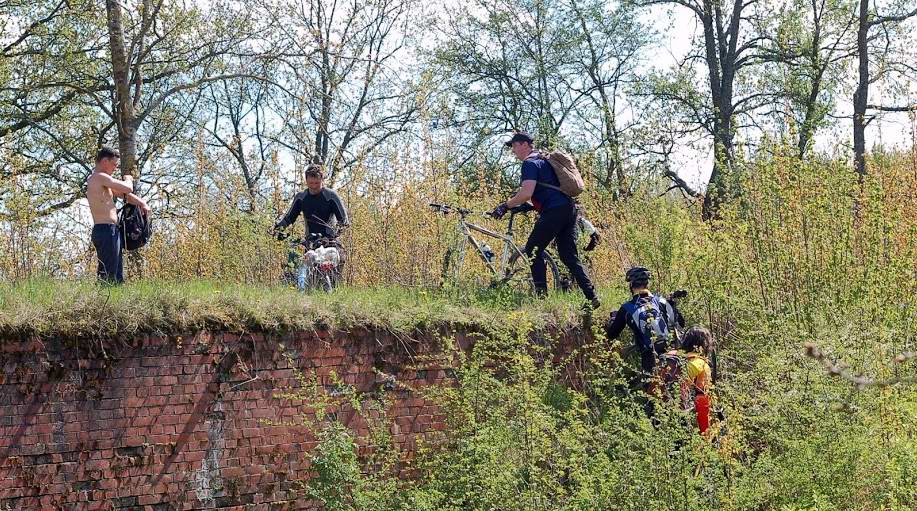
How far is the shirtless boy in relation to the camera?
9398 mm

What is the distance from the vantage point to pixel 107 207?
9.43 metres

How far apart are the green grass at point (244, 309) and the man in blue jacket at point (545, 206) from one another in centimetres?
50

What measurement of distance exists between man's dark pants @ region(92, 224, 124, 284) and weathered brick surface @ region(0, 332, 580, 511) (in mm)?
1284

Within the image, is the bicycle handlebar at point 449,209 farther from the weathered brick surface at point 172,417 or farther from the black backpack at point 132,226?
the black backpack at point 132,226

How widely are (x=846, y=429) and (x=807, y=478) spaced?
0.52m

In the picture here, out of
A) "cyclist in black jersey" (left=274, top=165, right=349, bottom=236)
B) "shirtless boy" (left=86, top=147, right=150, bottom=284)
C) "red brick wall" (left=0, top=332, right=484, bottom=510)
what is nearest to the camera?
"red brick wall" (left=0, top=332, right=484, bottom=510)

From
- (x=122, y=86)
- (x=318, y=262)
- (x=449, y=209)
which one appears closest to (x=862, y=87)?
(x=449, y=209)

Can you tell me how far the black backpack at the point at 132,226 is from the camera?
981 centimetres

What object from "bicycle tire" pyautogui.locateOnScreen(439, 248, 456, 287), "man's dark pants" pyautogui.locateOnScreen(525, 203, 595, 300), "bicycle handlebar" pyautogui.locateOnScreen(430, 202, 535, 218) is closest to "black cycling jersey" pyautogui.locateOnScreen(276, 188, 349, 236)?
"bicycle handlebar" pyautogui.locateOnScreen(430, 202, 535, 218)

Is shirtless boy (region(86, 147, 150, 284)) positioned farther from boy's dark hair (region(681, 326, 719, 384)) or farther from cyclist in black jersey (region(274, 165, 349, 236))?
boy's dark hair (region(681, 326, 719, 384))

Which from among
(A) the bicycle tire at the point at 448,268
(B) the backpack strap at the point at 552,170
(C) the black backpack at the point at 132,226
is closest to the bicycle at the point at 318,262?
(A) the bicycle tire at the point at 448,268

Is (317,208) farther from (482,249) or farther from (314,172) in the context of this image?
(482,249)

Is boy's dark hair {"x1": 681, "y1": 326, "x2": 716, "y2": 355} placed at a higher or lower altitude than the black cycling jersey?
lower

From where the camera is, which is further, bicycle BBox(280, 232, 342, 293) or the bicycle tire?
the bicycle tire
